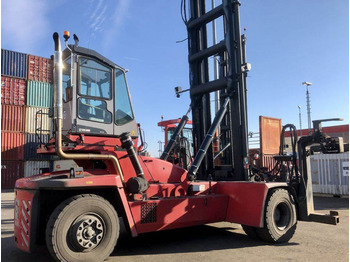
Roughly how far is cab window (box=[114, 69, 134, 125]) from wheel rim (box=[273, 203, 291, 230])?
349 cm

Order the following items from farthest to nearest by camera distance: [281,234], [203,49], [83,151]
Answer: [203,49] → [281,234] → [83,151]

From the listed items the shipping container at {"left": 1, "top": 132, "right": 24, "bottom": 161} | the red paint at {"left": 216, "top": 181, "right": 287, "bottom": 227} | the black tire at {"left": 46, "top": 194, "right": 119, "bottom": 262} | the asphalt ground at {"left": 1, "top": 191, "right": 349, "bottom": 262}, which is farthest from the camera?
the shipping container at {"left": 1, "top": 132, "right": 24, "bottom": 161}

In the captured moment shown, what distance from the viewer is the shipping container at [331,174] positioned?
14023mm

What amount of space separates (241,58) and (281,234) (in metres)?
3.74

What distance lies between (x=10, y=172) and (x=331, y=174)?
828 inches

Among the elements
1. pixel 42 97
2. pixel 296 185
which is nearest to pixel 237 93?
pixel 296 185

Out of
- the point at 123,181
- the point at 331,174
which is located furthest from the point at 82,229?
the point at 331,174

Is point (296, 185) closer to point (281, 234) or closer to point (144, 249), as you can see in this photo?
point (281, 234)

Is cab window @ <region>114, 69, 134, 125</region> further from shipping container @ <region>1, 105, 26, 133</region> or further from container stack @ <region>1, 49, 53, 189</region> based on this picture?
shipping container @ <region>1, 105, 26, 133</region>

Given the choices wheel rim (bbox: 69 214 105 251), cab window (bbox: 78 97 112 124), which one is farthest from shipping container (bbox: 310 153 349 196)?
wheel rim (bbox: 69 214 105 251)

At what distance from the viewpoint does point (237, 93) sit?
6992 millimetres

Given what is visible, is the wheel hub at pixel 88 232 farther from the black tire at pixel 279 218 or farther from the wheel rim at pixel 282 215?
the wheel rim at pixel 282 215

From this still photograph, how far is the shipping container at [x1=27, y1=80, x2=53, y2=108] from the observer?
24516 mm

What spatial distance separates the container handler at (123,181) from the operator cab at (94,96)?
0.06ft
